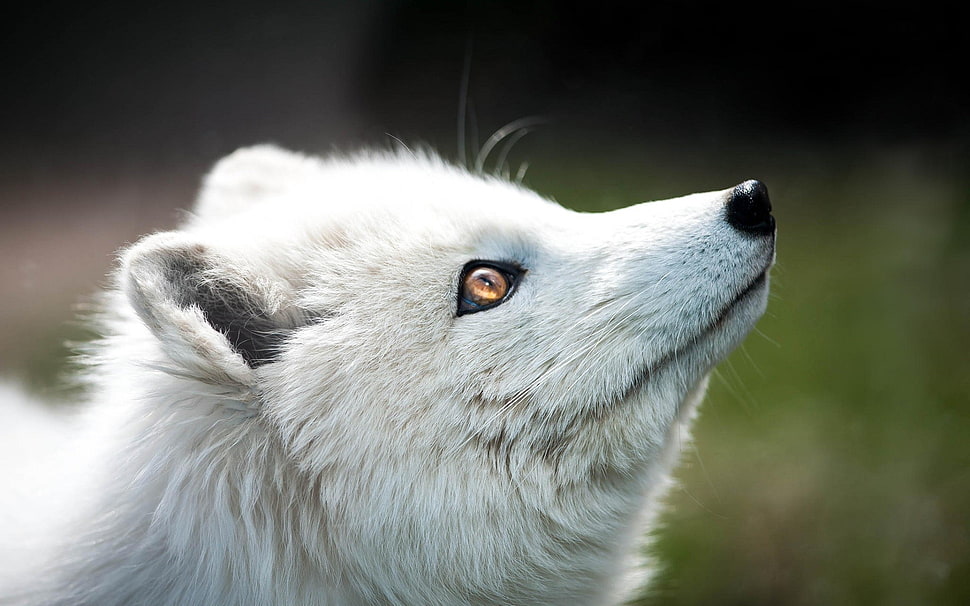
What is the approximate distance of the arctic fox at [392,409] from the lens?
1155 mm

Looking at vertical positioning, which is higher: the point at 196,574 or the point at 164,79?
the point at 164,79

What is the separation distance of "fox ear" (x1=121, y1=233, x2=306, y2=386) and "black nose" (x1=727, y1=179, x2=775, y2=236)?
2.45 ft

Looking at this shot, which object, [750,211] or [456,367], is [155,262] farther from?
[750,211]

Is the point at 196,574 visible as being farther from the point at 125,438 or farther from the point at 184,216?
the point at 184,216

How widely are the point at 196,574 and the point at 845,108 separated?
1.97m

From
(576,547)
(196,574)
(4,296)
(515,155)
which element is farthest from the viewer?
(515,155)

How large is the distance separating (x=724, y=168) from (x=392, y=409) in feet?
4.67

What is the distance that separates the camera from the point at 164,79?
157 cm

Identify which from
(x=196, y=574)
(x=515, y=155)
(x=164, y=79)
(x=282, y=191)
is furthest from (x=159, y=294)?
(x=515, y=155)

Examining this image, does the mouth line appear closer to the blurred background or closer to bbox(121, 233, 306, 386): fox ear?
bbox(121, 233, 306, 386): fox ear

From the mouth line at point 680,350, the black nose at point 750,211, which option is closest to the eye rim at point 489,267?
the mouth line at point 680,350

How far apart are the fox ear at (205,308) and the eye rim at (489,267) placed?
272mm

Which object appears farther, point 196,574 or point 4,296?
point 4,296

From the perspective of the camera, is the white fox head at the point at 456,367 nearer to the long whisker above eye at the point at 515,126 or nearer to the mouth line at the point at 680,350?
the mouth line at the point at 680,350
